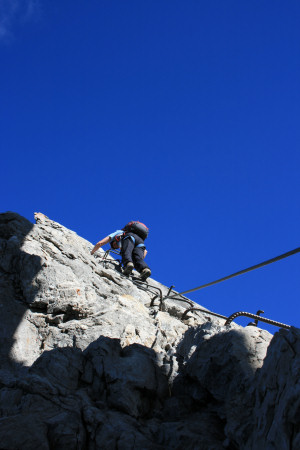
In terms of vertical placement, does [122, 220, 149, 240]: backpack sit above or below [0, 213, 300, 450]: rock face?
above

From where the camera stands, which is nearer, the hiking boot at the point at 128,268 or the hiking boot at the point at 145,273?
the hiking boot at the point at 128,268

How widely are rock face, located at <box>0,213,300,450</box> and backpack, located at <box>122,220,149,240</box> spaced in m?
3.22

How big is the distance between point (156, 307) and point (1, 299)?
250 cm

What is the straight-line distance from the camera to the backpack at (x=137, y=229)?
26.8ft

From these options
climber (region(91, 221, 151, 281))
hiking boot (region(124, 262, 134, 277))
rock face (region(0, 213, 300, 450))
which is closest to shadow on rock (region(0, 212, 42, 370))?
rock face (region(0, 213, 300, 450))

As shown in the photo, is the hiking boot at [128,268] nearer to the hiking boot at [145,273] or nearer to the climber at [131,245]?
the climber at [131,245]

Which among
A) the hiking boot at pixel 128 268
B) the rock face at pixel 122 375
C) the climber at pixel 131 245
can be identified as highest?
the climber at pixel 131 245

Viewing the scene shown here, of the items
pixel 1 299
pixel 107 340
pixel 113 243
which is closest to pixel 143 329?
pixel 107 340

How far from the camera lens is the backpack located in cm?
818

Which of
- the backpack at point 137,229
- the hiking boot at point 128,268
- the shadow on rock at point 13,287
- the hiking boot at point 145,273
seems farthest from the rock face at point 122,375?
the backpack at point 137,229

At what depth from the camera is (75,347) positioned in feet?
11.8

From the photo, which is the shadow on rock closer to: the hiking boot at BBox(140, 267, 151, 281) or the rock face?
the rock face

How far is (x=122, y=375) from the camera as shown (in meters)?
3.13

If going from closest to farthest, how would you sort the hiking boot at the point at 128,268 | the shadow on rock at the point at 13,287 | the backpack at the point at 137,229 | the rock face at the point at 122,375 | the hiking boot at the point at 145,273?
the rock face at the point at 122,375 < the shadow on rock at the point at 13,287 < the hiking boot at the point at 128,268 < the hiking boot at the point at 145,273 < the backpack at the point at 137,229
